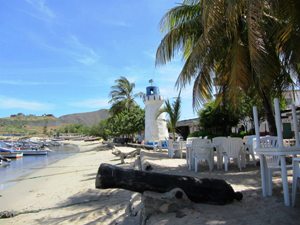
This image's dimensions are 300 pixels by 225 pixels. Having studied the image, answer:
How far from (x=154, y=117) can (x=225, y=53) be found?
20213 mm

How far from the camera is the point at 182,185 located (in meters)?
5.62

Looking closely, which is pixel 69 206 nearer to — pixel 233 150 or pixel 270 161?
pixel 233 150

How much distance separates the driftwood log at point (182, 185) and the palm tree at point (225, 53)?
283 centimetres

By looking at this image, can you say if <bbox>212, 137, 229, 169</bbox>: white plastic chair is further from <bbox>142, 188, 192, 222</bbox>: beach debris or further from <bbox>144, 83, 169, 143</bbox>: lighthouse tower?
<bbox>144, 83, 169, 143</bbox>: lighthouse tower

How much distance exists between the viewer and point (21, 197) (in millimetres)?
13453

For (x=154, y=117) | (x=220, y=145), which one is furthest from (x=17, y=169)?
(x=220, y=145)

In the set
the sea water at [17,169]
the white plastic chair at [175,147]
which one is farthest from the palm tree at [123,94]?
the white plastic chair at [175,147]

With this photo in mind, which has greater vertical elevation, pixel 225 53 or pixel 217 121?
pixel 225 53

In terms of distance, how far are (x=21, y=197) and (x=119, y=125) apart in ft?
99.8

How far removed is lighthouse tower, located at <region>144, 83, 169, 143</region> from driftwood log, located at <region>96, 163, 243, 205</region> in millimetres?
24458

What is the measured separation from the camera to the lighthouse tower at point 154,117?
3038 cm

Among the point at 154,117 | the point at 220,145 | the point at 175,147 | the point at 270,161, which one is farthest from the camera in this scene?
the point at 154,117

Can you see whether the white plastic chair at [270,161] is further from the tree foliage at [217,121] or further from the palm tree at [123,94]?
the palm tree at [123,94]

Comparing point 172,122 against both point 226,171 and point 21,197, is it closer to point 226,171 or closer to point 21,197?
point 21,197
